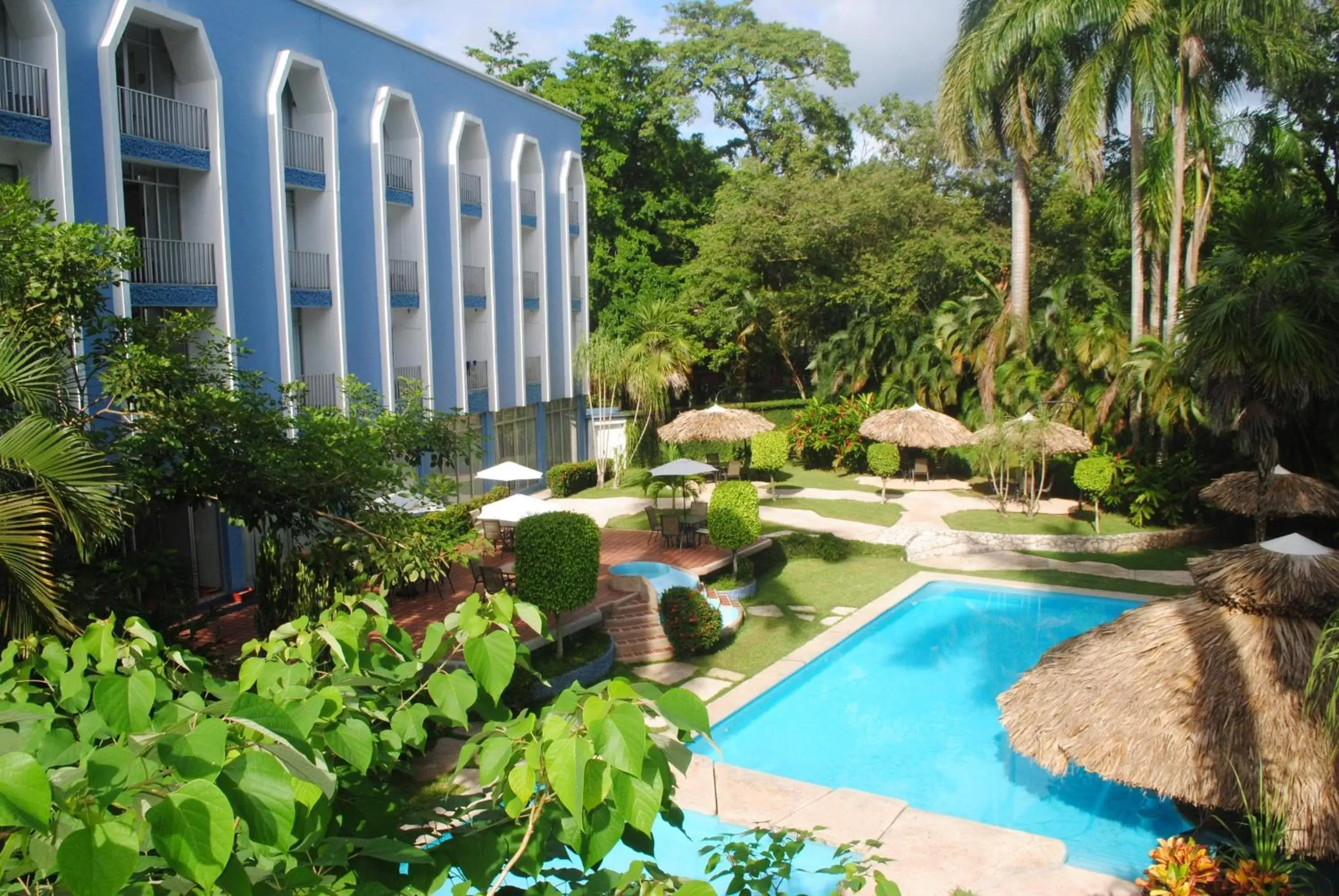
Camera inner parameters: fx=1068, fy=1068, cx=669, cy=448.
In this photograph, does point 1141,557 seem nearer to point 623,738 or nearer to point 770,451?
point 770,451

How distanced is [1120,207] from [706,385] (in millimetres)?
15442

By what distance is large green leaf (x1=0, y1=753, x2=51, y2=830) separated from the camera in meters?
1.89

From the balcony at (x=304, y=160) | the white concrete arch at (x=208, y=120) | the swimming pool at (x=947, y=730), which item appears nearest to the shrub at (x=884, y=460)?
the swimming pool at (x=947, y=730)

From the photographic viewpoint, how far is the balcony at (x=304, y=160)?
713 inches

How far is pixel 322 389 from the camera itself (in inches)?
759

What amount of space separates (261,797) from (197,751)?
6.4 inches

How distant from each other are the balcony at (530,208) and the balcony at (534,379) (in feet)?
10.9

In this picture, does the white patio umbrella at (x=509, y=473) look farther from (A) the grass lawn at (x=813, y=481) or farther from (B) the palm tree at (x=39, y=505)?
(B) the palm tree at (x=39, y=505)

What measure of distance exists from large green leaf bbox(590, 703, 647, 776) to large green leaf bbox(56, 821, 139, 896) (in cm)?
91

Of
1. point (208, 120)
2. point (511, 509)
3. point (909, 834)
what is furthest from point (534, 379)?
point (909, 834)

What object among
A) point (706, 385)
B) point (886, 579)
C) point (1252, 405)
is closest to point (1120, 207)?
point (1252, 405)

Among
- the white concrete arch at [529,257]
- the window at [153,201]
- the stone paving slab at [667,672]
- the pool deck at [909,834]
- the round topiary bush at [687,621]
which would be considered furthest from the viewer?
the white concrete arch at [529,257]

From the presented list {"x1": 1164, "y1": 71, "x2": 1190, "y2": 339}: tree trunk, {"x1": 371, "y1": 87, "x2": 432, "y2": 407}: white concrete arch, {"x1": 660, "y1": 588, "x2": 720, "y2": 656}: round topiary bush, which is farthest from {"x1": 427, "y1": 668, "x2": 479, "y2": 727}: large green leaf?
{"x1": 1164, "y1": 71, "x2": 1190, "y2": 339}: tree trunk

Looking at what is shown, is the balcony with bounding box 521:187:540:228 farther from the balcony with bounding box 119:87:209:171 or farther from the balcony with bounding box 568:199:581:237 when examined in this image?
the balcony with bounding box 119:87:209:171
